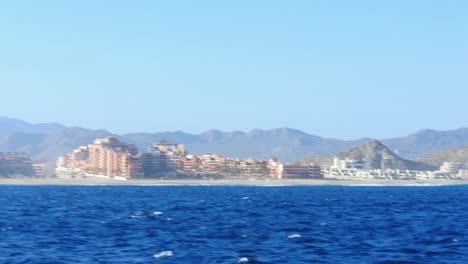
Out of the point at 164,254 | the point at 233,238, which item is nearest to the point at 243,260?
the point at 164,254

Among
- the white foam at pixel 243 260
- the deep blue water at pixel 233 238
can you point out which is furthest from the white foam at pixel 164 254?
the white foam at pixel 243 260

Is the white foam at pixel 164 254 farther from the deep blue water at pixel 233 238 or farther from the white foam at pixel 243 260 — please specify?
the white foam at pixel 243 260

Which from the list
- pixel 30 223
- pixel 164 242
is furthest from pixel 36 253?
pixel 30 223

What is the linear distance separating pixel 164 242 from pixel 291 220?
93.2 ft

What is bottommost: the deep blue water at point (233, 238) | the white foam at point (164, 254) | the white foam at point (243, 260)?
the white foam at point (243, 260)

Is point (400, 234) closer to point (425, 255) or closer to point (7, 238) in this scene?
point (425, 255)

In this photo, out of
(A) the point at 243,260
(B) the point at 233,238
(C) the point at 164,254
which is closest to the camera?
(A) the point at 243,260

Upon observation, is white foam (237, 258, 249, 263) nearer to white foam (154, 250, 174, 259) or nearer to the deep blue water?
the deep blue water

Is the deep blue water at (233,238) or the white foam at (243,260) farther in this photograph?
the deep blue water at (233,238)

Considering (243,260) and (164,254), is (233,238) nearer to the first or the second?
(164,254)

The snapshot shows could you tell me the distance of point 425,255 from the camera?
6344cm

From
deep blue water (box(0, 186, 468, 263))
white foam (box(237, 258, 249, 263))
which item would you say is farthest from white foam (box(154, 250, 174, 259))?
white foam (box(237, 258, 249, 263))

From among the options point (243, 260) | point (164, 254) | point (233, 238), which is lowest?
point (243, 260)

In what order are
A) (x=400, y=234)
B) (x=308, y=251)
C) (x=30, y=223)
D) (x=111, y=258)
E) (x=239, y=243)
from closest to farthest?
(x=111, y=258) → (x=308, y=251) → (x=239, y=243) → (x=400, y=234) → (x=30, y=223)
